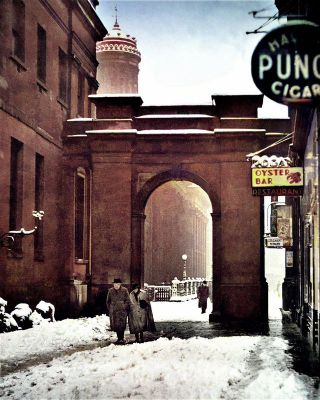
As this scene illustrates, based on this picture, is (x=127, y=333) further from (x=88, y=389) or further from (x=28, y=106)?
(x=88, y=389)

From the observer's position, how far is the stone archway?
89.8ft

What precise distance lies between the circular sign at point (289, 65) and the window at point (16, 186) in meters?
15.4

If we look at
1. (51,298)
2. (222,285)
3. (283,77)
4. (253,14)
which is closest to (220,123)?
(222,285)

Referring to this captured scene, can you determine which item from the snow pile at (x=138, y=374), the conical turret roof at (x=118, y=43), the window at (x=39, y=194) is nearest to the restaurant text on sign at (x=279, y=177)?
the snow pile at (x=138, y=374)

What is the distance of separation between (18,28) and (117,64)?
41.4 m

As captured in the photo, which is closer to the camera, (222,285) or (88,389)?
(88,389)

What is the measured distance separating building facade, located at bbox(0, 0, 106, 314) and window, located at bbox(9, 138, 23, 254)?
30 mm

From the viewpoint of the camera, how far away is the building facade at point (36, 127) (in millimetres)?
21844

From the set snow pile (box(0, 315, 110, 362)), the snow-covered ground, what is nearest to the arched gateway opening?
snow pile (box(0, 315, 110, 362))

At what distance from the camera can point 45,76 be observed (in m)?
26.3

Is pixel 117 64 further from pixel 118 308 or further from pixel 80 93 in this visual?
pixel 118 308

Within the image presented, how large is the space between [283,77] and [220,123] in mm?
19209

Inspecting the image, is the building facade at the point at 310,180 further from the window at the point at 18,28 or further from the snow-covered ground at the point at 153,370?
the window at the point at 18,28

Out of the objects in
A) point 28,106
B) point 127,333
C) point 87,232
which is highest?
point 28,106
